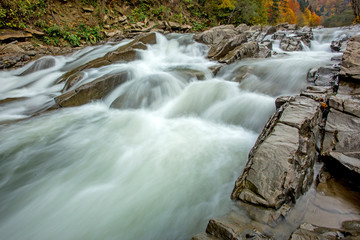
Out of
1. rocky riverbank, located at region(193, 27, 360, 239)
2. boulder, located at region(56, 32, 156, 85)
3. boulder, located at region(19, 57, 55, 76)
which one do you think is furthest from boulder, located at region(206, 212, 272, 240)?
boulder, located at region(19, 57, 55, 76)

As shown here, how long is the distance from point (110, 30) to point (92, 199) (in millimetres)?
14379

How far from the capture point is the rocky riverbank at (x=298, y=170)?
6.08ft

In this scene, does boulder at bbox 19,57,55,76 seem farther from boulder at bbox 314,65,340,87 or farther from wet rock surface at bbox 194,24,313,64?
boulder at bbox 314,65,340,87

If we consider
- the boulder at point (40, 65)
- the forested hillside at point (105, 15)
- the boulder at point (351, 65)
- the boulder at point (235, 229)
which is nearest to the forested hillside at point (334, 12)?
the forested hillside at point (105, 15)

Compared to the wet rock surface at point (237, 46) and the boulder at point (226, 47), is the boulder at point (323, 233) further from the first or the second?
the boulder at point (226, 47)

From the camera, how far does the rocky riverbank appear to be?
73.0 inches

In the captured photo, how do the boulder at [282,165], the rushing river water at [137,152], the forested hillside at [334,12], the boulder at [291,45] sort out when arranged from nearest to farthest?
the boulder at [282,165], the rushing river water at [137,152], the boulder at [291,45], the forested hillside at [334,12]

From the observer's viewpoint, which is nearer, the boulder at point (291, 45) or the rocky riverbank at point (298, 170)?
the rocky riverbank at point (298, 170)

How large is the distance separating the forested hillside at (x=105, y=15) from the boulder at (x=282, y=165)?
13731 millimetres

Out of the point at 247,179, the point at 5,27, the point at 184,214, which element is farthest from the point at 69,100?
the point at 5,27

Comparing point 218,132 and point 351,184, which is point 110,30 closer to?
point 218,132

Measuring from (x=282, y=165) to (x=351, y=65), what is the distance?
11.4 feet

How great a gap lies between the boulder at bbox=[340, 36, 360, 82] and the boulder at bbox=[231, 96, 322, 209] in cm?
174

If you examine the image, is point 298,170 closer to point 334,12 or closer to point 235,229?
point 235,229
